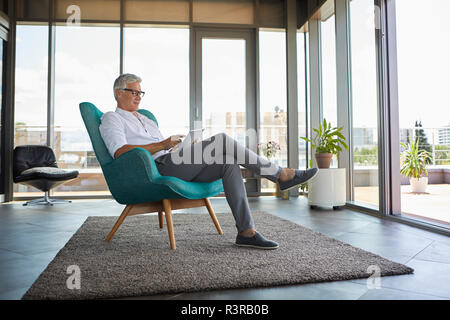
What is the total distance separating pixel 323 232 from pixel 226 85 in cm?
327

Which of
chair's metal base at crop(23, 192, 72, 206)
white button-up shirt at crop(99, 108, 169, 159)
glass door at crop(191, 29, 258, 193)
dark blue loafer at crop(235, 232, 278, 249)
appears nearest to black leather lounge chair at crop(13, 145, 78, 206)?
chair's metal base at crop(23, 192, 72, 206)

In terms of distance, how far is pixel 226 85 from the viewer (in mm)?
5191

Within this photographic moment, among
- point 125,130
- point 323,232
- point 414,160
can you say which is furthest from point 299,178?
point 414,160

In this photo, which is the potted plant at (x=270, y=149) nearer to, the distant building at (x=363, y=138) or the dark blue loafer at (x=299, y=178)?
the distant building at (x=363, y=138)

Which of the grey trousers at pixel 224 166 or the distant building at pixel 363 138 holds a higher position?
the distant building at pixel 363 138

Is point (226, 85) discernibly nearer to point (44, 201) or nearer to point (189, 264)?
point (44, 201)

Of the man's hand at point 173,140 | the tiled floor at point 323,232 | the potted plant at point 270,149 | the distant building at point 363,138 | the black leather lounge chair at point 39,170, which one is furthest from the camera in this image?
the potted plant at point 270,149

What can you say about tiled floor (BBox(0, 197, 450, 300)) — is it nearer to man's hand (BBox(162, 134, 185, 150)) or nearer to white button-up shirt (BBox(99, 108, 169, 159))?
white button-up shirt (BBox(99, 108, 169, 159))

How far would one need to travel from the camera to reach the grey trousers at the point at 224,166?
1.93m

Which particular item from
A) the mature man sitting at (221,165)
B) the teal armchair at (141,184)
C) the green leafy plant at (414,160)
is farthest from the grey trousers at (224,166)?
the green leafy plant at (414,160)

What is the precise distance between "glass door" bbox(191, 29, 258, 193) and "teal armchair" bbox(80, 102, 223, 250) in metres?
3.02

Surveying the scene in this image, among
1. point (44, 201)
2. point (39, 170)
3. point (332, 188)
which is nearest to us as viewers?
point (332, 188)

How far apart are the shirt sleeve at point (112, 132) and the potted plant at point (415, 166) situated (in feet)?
7.46
